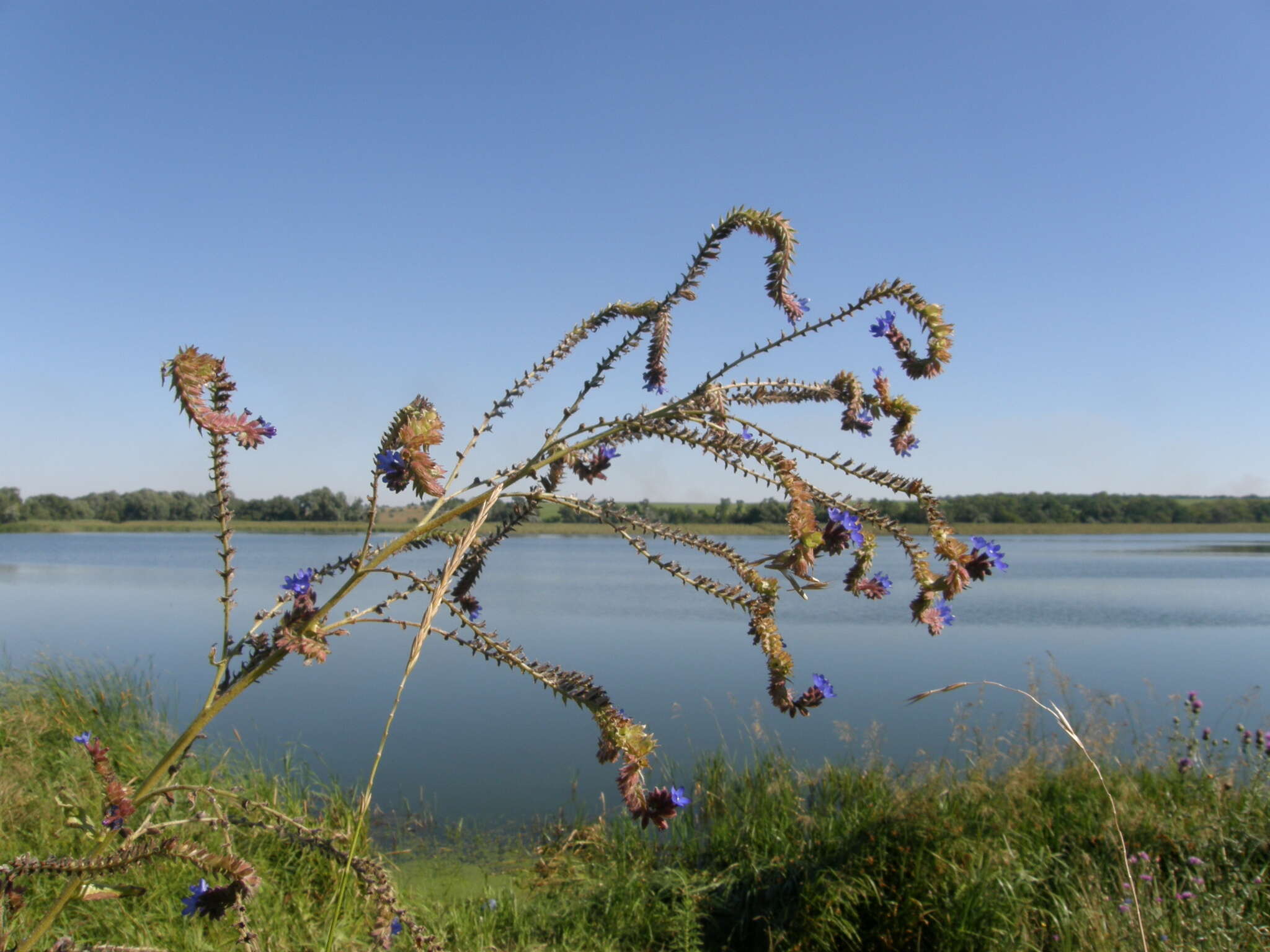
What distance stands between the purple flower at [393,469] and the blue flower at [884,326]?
35.7 inches

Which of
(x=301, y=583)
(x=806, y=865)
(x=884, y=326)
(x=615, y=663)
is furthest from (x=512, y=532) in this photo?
(x=615, y=663)

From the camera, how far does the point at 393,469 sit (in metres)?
1.15

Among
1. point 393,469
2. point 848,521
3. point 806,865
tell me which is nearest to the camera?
point 393,469

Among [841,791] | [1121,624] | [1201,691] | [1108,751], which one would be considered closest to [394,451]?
[841,791]

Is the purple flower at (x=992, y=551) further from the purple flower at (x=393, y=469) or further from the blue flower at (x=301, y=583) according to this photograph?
the blue flower at (x=301, y=583)

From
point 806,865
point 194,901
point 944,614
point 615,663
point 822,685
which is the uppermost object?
point 944,614

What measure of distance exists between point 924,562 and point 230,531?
108 cm

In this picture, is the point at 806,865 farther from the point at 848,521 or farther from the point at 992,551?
the point at 848,521

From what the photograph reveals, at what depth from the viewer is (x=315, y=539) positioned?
65.9 metres

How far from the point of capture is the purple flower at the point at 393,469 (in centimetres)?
114

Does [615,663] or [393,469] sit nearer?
[393,469]

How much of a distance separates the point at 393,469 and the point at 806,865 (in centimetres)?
550

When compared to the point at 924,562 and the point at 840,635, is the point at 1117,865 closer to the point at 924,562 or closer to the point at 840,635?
the point at 924,562

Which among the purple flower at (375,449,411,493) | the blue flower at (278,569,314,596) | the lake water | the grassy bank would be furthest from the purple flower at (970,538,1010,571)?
the lake water
